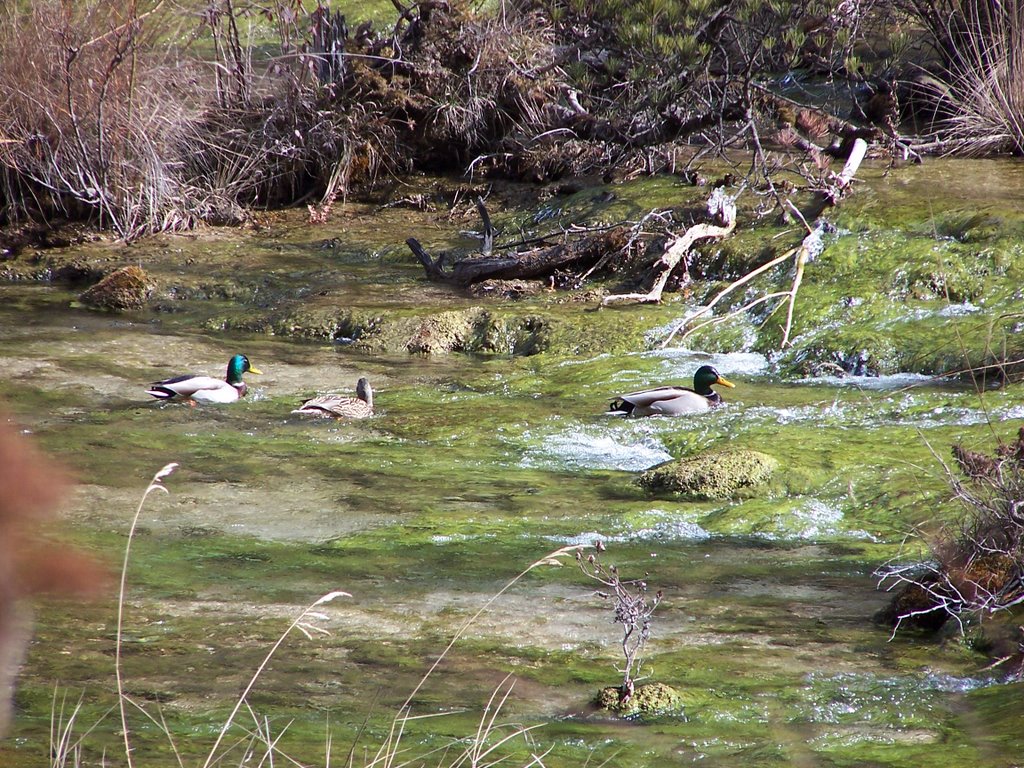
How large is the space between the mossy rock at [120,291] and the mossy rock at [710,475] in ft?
25.8

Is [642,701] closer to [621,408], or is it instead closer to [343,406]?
[621,408]

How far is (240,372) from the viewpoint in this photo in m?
10.4

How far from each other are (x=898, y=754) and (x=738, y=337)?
7.82 m

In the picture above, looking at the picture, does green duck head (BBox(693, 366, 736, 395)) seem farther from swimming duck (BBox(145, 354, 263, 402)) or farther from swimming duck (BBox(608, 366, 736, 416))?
swimming duck (BBox(145, 354, 263, 402))

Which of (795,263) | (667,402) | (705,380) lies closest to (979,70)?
(795,263)

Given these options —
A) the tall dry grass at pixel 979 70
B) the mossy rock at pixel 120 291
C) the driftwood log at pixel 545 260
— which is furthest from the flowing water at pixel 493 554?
the tall dry grass at pixel 979 70

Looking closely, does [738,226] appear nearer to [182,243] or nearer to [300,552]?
[182,243]

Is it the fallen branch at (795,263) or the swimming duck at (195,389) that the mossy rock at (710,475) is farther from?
the swimming duck at (195,389)

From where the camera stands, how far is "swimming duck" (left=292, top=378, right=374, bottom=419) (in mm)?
9077

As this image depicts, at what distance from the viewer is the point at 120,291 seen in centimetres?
1327

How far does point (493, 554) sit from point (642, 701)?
6.74 feet

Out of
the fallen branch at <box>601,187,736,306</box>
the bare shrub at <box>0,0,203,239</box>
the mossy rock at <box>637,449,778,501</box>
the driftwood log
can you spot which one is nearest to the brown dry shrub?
the mossy rock at <box>637,449,778,501</box>

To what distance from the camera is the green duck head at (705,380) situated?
31.1 ft

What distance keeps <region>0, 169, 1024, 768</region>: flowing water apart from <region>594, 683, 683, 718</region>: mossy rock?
2.0 inches
